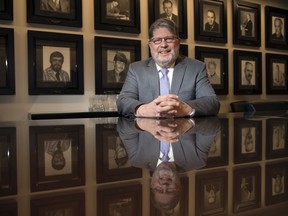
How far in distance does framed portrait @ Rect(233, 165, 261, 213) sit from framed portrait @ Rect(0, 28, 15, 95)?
298 centimetres

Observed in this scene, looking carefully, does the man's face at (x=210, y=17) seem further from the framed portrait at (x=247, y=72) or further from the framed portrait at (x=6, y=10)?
the framed portrait at (x=6, y=10)

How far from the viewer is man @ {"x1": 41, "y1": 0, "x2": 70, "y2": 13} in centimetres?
322

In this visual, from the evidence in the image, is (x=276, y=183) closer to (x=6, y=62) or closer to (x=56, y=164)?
(x=56, y=164)

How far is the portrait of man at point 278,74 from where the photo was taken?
5.23m

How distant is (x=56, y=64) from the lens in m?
3.33

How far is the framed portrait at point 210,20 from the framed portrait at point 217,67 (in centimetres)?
17

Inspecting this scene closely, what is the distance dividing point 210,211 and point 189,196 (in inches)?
1.5

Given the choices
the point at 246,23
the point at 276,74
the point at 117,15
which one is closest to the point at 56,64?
the point at 117,15

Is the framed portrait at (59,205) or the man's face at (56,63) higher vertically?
the man's face at (56,63)

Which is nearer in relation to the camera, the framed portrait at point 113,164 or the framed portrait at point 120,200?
the framed portrait at point 120,200

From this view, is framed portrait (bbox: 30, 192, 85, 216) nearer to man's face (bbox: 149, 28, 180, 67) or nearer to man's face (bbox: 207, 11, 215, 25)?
man's face (bbox: 149, 28, 180, 67)

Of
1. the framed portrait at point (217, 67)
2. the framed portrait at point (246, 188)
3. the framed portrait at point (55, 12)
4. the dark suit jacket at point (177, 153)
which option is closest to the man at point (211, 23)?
the framed portrait at point (217, 67)

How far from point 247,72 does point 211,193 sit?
481cm

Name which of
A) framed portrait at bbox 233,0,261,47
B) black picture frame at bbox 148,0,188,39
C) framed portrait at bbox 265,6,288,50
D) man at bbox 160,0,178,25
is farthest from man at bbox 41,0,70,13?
framed portrait at bbox 265,6,288,50
